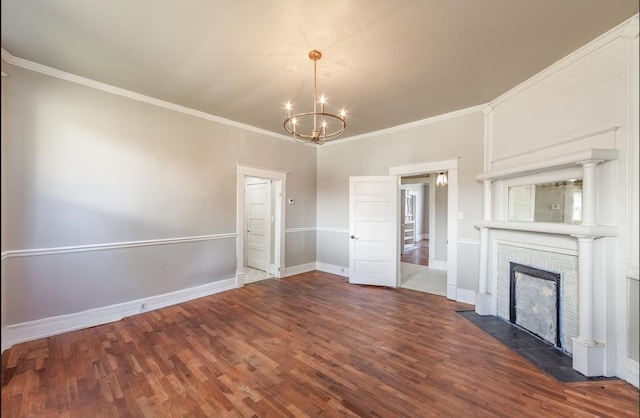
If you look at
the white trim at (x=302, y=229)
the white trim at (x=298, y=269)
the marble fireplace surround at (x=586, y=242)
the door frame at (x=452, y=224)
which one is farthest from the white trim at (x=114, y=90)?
the marble fireplace surround at (x=586, y=242)

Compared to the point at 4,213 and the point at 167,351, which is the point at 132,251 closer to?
the point at 167,351

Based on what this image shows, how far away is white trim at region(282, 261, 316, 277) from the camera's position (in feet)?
17.6

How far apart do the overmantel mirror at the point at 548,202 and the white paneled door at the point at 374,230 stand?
180 centimetres

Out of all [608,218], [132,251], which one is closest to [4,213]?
[132,251]

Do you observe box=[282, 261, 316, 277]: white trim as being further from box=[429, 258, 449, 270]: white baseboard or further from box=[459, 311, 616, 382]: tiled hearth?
box=[459, 311, 616, 382]: tiled hearth

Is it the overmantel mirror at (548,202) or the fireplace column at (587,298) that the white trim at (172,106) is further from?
the fireplace column at (587,298)

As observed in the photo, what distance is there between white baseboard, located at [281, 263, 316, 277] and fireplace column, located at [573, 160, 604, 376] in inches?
166

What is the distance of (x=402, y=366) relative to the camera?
7.86 feet

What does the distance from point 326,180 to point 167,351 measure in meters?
4.19

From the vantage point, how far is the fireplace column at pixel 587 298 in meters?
2.24

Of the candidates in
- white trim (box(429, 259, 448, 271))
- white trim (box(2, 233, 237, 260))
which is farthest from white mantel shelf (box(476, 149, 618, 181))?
white trim (box(2, 233, 237, 260))

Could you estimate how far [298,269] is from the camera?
5.63 metres

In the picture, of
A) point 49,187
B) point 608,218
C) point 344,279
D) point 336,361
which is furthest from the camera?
point 344,279

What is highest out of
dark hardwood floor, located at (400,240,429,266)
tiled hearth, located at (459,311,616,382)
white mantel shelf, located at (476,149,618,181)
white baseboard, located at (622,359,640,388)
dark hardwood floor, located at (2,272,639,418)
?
white mantel shelf, located at (476,149,618,181)
